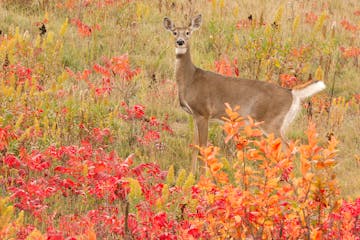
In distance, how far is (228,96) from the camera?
828 cm

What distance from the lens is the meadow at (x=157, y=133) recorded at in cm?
405

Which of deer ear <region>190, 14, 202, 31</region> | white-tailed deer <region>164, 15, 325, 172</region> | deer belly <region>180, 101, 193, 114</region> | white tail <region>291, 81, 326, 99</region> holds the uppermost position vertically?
deer ear <region>190, 14, 202, 31</region>

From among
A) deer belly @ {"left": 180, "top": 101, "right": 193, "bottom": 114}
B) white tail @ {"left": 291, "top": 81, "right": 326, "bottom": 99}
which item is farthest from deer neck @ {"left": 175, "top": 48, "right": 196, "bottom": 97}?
white tail @ {"left": 291, "top": 81, "right": 326, "bottom": 99}

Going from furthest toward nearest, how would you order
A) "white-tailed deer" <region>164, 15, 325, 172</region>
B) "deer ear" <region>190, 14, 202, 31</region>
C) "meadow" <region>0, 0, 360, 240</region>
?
"deer ear" <region>190, 14, 202, 31</region> < "white-tailed deer" <region>164, 15, 325, 172</region> < "meadow" <region>0, 0, 360, 240</region>

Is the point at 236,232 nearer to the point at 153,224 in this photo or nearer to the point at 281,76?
the point at 153,224

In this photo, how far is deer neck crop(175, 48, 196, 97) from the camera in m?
8.58

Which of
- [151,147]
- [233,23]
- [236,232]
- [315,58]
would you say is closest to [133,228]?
[236,232]

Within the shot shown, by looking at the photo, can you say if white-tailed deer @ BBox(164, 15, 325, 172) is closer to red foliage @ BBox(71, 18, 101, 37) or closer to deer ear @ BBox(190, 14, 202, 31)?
deer ear @ BBox(190, 14, 202, 31)

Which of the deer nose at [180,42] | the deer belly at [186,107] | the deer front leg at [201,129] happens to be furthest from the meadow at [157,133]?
the deer nose at [180,42]

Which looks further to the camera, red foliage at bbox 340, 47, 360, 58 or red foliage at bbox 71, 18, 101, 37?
red foliage at bbox 340, 47, 360, 58

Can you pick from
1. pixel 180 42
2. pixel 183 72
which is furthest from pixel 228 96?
pixel 180 42

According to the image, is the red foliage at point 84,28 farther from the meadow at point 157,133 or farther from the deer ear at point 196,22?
the deer ear at point 196,22

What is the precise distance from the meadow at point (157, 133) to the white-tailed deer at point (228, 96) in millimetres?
236

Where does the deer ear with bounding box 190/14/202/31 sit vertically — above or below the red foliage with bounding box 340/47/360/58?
above
